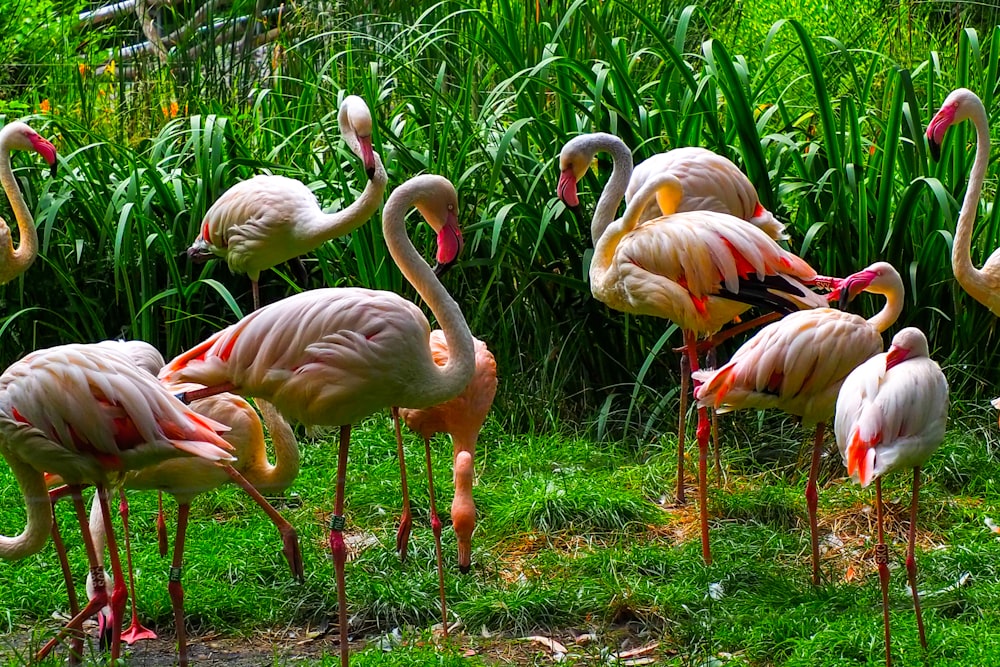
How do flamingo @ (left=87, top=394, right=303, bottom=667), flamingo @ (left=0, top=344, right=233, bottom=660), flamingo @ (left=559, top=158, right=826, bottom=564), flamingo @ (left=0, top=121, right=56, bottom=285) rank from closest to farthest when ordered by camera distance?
flamingo @ (left=0, top=344, right=233, bottom=660)
flamingo @ (left=87, top=394, right=303, bottom=667)
flamingo @ (left=559, top=158, right=826, bottom=564)
flamingo @ (left=0, top=121, right=56, bottom=285)

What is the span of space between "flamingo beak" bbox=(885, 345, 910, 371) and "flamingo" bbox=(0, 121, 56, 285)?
13.0 feet

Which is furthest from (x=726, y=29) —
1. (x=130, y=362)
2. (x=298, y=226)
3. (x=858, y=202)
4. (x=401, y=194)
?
(x=130, y=362)

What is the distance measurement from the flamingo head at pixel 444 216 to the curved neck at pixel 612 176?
46.0 inches

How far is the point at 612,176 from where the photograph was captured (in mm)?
→ 5191

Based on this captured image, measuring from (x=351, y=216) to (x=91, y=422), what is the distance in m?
2.33

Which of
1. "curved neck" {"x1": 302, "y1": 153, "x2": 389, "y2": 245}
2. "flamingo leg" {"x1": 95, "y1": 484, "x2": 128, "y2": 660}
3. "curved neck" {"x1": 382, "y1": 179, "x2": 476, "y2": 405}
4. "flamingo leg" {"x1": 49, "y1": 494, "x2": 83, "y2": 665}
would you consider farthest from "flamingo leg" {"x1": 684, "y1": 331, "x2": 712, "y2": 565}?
"flamingo leg" {"x1": 49, "y1": 494, "x2": 83, "y2": 665}

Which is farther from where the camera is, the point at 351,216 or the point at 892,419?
the point at 351,216

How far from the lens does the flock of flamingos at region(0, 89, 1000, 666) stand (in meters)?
3.47

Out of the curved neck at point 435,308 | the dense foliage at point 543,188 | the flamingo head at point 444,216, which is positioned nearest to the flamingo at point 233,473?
the curved neck at point 435,308

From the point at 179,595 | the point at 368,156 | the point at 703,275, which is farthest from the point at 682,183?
the point at 179,595

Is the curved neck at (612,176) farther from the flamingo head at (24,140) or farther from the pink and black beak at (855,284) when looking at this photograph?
the flamingo head at (24,140)

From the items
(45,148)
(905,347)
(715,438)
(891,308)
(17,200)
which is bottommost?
(715,438)

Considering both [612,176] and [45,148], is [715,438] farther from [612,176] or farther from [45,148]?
[45,148]

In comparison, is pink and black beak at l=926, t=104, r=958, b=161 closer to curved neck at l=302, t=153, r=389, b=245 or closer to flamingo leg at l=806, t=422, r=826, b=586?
flamingo leg at l=806, t=422, r=826, b=586
